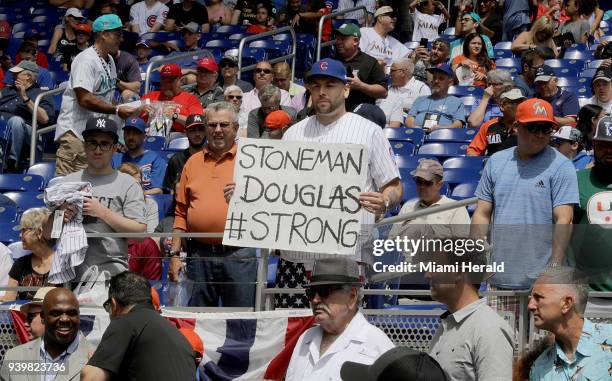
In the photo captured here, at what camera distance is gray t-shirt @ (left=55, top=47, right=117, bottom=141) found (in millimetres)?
10469

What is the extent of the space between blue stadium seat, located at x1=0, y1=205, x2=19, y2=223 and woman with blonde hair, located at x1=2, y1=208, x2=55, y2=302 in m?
2.21

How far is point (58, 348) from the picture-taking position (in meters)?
7.23

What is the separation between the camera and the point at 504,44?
54.3ft

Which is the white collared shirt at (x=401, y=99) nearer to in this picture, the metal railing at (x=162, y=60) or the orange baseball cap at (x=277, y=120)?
the metal railing at (x=162, y=60)

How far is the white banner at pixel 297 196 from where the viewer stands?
7.23 metres

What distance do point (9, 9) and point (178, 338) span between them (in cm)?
1492

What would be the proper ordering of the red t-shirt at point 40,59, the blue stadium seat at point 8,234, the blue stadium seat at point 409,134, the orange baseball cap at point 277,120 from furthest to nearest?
the red t-shirt at point 40,59 < the blue stadium seat at point 409,134 < the orange baseball cap at point 277,120 < the blue stadium seat at point 8,234

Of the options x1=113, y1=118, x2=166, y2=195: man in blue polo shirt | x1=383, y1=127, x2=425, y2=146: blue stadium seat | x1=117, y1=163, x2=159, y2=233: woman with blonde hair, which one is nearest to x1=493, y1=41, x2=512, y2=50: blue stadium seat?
x1=383, y1=127, x2=425, y2=146: blue stadium seat

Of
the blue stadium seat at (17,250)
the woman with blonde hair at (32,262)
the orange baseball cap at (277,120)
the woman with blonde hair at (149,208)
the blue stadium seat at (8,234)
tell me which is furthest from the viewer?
the orange baseball cap at (277,120)

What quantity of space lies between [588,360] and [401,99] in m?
8.96

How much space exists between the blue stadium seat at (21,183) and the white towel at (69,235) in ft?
13.9

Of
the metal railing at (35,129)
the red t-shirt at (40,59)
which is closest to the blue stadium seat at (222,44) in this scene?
the red t-shirt at (40,59)

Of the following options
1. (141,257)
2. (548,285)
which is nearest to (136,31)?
(141,257)

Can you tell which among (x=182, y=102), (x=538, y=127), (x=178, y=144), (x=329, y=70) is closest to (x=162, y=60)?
(x=182, y=102)
